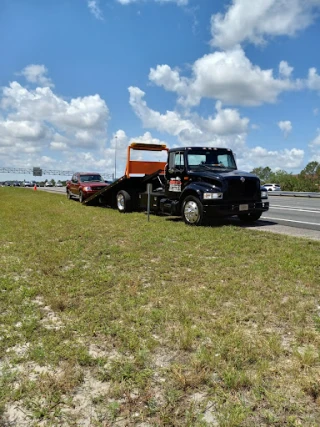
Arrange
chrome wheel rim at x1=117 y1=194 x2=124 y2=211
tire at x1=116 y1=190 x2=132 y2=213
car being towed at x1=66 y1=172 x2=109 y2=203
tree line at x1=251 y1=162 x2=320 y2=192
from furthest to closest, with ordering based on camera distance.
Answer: tree line at x1=251 y1=162 x2=320 y2=192
car being towed at x1=66 y1=172 x2=109 y2=203
chrome wheel rim at x1=117 y1=194 x2=124 y2=211
tire at x1=116 y1=190 x2=132 y2=213

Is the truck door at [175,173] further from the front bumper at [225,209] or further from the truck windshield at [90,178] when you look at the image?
the truck windshield at [90,178]

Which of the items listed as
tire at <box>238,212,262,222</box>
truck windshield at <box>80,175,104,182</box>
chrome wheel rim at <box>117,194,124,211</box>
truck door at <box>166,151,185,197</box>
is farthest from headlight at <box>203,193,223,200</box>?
truck windshield at <box>80,175,104,182</box>

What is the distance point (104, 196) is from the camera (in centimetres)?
1564

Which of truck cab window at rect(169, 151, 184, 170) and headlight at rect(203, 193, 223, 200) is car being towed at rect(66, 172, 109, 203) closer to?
truck cab window at rect(169, 151, 184, 170)

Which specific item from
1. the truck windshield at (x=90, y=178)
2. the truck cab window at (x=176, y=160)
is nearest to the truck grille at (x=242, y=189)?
the truck cab window at (x=176, y=160)

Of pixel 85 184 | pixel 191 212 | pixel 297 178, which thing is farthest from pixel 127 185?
pixel 297 178

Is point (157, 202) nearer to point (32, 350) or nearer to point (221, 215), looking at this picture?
point (221, 215)

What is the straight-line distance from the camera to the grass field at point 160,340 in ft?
7.27

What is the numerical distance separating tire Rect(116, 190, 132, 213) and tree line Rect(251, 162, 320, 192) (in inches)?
197

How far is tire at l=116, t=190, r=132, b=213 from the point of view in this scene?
13.5 metres

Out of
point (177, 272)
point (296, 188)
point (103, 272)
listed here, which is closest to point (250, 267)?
point (177, 272)

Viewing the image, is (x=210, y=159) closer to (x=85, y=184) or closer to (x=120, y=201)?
(x=120, y=201)

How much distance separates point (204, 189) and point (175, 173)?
160 cm

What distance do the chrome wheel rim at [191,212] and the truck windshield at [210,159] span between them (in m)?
1.28
